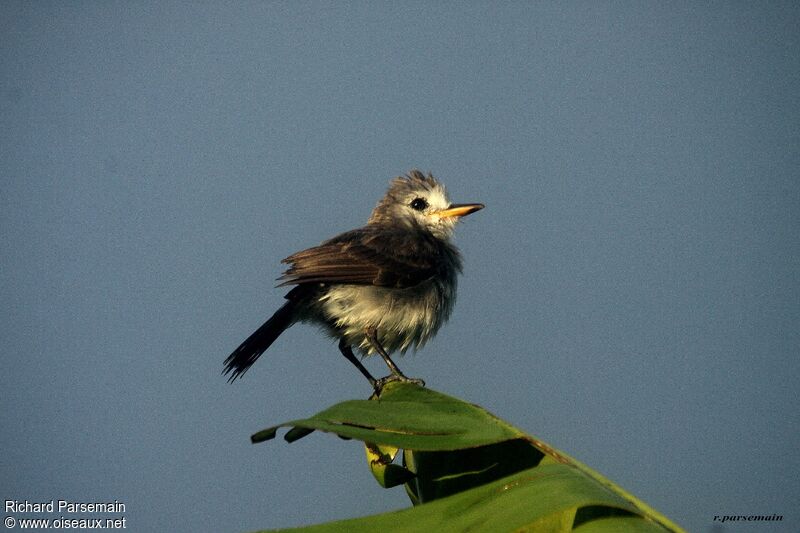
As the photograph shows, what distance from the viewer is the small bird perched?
6.38 meters

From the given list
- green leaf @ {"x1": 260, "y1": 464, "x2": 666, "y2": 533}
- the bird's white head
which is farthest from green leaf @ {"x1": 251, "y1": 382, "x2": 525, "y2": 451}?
the bird's white head

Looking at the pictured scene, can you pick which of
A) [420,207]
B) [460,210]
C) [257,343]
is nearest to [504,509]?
[257,343]

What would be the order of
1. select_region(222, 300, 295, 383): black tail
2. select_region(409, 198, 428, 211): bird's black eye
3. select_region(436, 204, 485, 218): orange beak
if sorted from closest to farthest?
1. select_region(222, 300, 295, 383): black tail
2. select_region(436, 204, 485, 218): orange beak
3. select_region(409, 198, 428, 211): bird's black eye

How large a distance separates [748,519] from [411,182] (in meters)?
5.28

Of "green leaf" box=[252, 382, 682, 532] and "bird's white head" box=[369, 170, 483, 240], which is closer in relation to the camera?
"green leaf" box=[252, 382, 682, 532]

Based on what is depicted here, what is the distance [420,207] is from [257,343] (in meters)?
2.68

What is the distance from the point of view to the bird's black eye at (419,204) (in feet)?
27.0

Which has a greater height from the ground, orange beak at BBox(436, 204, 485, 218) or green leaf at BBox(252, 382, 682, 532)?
orange beak at BBox(436, 204, 485, 218)

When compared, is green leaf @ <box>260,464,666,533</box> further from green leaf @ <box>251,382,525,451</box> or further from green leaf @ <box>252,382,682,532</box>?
green leaf @ <box>251,382,525,451</box>

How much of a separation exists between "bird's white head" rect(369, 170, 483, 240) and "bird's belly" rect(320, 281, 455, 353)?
1.10m

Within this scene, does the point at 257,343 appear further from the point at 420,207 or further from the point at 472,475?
the point at 472,475

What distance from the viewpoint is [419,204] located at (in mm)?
8250

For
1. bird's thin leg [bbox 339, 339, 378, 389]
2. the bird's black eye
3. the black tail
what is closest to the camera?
the black tail

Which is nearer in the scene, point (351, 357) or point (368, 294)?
point (368, 294)
